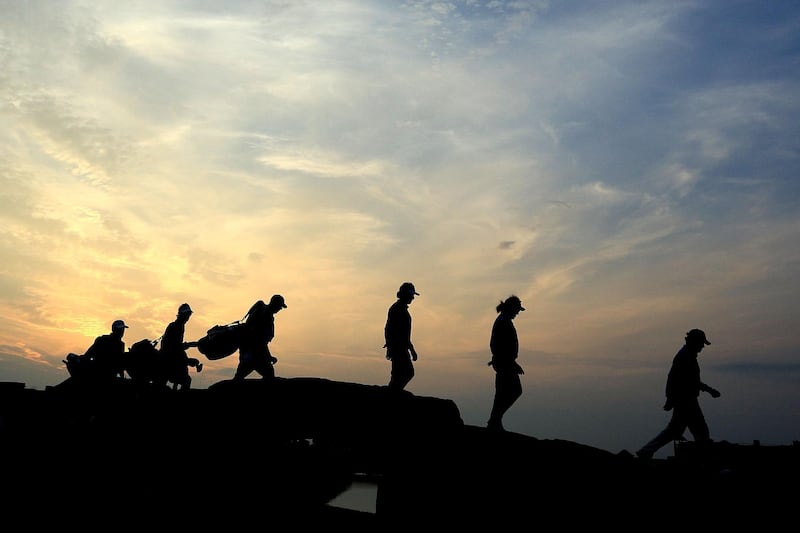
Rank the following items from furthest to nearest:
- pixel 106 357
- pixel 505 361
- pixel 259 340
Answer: pixel 106 357
pixel 259 340
pixel 505 361

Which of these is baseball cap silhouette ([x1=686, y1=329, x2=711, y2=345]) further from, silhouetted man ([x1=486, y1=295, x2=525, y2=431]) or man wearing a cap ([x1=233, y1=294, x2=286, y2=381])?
man wearing a cap ([x1=233, y1=294, x2=286, y2=381])

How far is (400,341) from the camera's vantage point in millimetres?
10930

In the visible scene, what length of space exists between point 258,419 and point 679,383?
684 cm

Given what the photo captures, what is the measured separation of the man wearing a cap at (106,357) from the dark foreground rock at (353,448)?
1.37 metres

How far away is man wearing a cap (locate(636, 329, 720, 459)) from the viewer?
10.6 m

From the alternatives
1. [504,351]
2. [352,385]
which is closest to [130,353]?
[352,385]

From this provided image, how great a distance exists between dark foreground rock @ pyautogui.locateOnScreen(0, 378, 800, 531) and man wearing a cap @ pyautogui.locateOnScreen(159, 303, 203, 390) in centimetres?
128

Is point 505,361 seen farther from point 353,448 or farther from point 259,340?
point 259,340

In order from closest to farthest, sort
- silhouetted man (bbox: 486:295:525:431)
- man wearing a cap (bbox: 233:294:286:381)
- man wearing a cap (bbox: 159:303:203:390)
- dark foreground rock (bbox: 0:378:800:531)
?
dark foreground rock (bbox: 0:378:800:531), silhouetted man (bbox: 486:295:525:431), man wearing a cap (bbox: 233:294:286:381), man wearing a cap (bbox: 159:303:203:390)

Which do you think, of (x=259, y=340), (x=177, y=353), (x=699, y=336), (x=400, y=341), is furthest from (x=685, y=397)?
(x=177, y=353)

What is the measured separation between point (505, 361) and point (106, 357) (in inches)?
321

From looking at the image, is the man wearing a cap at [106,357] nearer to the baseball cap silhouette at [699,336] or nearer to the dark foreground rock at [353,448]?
the dark foreground rock at [353,448]

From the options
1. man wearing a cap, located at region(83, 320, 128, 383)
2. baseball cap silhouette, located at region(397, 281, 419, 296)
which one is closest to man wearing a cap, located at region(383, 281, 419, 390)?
baseball cap silhouette, located at region(397, 281, 419, 296)

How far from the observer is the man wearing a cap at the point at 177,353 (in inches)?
528
